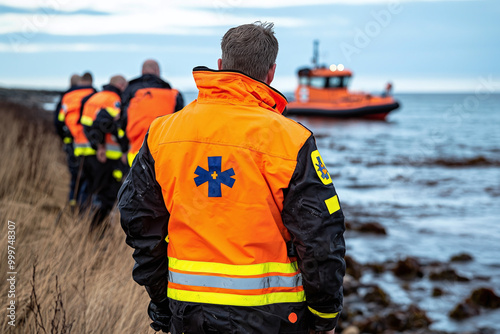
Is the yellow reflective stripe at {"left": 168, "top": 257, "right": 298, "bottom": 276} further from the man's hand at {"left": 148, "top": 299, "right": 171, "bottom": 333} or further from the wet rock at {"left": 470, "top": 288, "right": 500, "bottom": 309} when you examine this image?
the wet rock at {"left": 470, "top": 288, "right": 500, "bottom": 309}

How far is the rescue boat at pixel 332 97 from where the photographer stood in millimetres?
30609

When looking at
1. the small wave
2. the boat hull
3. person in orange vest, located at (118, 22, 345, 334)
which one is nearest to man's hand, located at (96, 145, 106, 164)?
person in orange vest, located at (118, 22, 345, 334)

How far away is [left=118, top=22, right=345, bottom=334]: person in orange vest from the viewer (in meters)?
1.56

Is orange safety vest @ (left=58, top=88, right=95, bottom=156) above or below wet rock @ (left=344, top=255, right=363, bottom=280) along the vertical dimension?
above

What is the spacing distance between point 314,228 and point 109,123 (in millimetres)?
3645

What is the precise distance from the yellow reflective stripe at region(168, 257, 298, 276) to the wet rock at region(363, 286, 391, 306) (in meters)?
4.02

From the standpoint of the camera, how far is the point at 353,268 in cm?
623

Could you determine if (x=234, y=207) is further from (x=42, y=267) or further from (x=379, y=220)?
(x=379, y=220)

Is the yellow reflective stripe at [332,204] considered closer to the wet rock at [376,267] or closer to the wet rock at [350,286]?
the wet rock at [350,286]

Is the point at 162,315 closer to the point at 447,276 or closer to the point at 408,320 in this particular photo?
the point at 408,320

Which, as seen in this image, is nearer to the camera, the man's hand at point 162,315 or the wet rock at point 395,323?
the man's hand at point 162,315

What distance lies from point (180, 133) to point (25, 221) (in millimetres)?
2598

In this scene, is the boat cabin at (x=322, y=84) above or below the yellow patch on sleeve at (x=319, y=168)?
below

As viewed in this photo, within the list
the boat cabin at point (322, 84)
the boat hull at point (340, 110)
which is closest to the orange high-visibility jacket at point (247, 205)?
the boat hull at point (340, 110)
